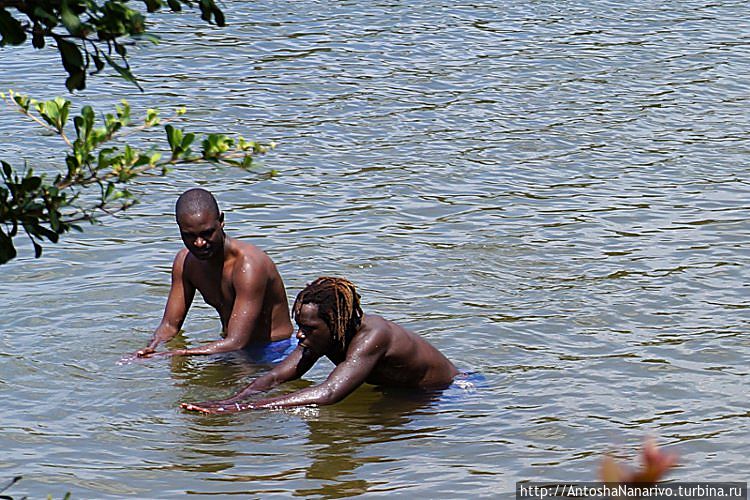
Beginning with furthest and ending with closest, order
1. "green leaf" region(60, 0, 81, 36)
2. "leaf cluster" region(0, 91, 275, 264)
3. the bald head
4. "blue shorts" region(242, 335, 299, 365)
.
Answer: "blue shorts" region(242, 335, 299, 365) → the bald head → "leaf cluster" region(0, 91, 275, 264) → "green leaf" region(60, 0, 81, 36)

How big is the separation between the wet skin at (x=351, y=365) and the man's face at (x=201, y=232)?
0.83m

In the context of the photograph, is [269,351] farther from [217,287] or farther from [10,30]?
[10,30]

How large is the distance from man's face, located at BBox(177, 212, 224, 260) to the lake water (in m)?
0.92

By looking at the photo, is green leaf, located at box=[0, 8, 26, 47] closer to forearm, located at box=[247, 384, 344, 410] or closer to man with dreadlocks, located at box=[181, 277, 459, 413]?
man with dreadlocks, located at box=[181, 277, 459, 413]

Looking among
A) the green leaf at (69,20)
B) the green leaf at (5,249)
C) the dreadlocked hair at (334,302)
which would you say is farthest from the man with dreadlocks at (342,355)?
the green leaf at (69,20)

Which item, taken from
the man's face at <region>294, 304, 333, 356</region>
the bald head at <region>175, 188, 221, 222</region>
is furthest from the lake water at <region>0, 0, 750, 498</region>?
the bald head at <region>175, 188, 221, 222</region>

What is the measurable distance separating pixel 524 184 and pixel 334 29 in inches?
240

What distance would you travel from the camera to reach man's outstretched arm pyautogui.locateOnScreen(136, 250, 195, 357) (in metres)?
8.20

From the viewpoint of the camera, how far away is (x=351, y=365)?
23.2 feet

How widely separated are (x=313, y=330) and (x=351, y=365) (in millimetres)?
318

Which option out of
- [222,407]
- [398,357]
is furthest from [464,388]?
[222,407]

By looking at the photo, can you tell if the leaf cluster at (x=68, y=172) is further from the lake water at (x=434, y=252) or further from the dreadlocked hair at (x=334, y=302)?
the dreadlocked hair at (x=334, y=302)

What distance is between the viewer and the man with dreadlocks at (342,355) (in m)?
6.91

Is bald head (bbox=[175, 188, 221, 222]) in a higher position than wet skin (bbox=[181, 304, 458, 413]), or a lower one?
higher
